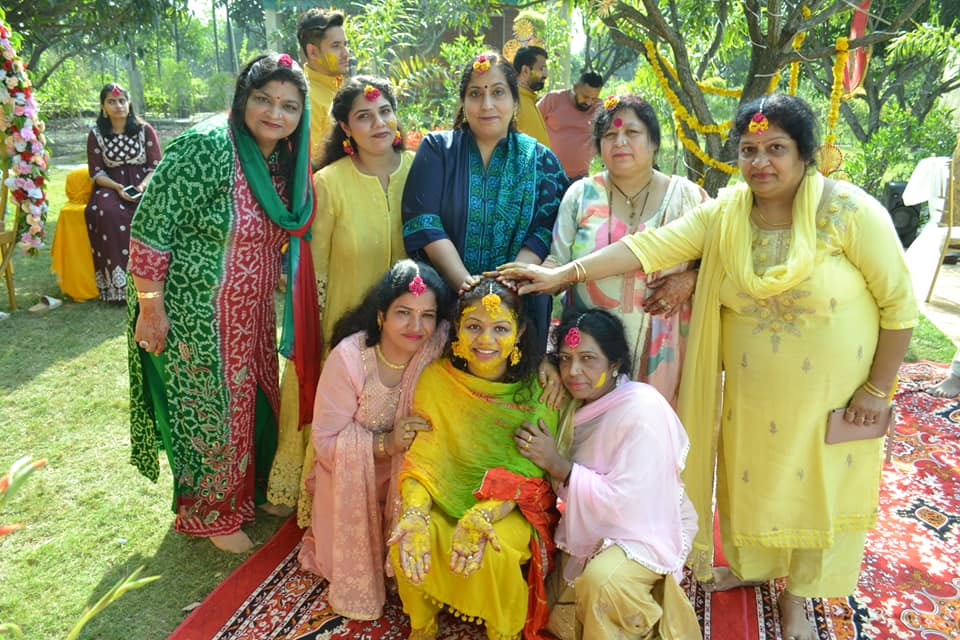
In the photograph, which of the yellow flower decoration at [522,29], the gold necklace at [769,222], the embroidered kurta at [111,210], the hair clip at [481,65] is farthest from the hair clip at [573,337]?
the yellow flower decoration at [522,29]

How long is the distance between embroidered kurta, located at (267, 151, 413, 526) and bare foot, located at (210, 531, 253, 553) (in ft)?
0.83

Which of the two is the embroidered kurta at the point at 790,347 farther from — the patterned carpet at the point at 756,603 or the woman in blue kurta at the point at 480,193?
the woman in blue kurta at the point at 480,193

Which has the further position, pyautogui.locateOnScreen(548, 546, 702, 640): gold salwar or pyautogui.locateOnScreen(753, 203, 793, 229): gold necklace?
pyautogui.locateOnScreen(753, 203, 793, 229): gold necklace

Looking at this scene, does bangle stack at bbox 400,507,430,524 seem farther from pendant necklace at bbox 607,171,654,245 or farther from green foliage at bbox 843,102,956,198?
green foliage at bbox 843,102,956,198

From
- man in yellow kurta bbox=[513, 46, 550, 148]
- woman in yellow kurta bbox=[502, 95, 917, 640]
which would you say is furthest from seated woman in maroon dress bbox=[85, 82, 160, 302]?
woman in yellow kurta bbox=[502, 95, 917, 640]

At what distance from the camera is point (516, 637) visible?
238cm

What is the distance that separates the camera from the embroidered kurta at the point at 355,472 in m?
2.56

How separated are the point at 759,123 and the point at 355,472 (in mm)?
1826

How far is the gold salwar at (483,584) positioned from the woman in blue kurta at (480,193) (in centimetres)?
94

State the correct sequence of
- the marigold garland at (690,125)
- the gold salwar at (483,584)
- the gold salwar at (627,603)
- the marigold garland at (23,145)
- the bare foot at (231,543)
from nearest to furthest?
the gold salwar at (627,603), the gold salwar at (483,584), the bare foot at (231,543), the marigold garland at (23,145), the marigold garland at (690,125)

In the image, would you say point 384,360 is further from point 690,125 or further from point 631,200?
point 690,125

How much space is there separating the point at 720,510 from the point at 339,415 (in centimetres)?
155

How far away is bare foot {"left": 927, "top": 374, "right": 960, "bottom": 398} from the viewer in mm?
4512

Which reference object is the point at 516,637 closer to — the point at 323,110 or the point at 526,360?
the point at 526,360
